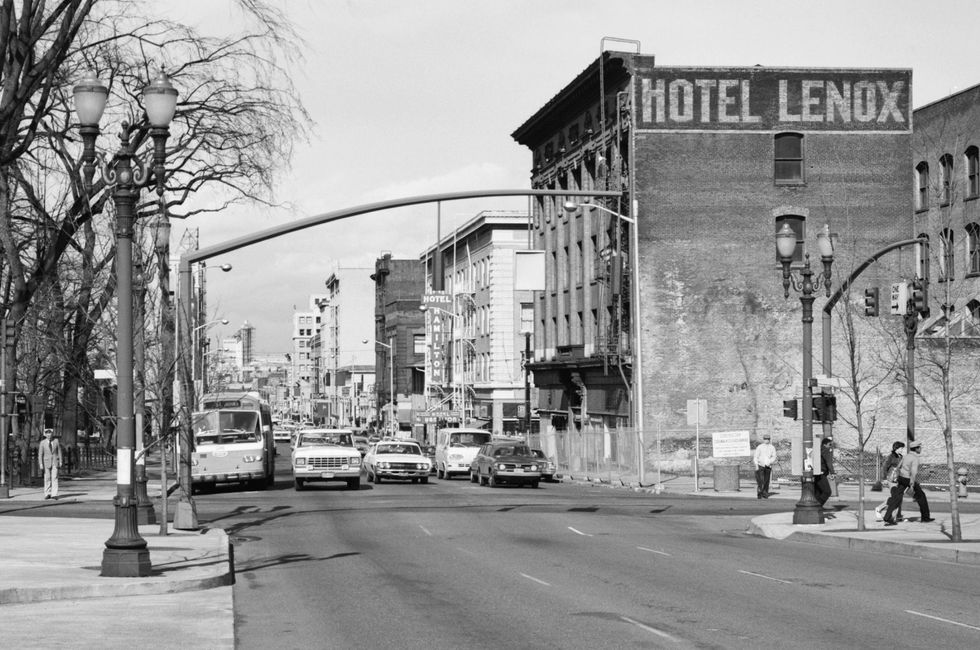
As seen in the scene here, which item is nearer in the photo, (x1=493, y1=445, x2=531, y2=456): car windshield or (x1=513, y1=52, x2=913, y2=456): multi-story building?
(x1=493, y1=445, x2=531, y2=456): car windshield

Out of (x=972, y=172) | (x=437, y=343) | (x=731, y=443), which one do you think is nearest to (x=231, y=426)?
(x=731, y=443)

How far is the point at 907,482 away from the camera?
88.2ft

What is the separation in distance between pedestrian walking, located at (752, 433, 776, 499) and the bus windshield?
1585cm

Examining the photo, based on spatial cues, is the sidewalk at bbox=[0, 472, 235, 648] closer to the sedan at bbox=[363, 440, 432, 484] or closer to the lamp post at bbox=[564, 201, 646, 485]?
the sedan at bbox=[363, 440, 432, 484]

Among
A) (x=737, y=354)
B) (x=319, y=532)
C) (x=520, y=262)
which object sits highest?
(x=520, y=262)

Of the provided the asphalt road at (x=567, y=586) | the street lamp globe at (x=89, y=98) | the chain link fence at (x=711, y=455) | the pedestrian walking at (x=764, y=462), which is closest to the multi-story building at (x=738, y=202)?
the chain link fence at (x=711, y=455)

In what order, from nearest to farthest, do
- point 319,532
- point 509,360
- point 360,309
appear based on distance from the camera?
point 319,532 → point 509,360 → point 360,309

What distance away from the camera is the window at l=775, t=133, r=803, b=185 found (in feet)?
182

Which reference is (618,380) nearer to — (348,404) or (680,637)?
(680,637)

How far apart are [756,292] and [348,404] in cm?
12599

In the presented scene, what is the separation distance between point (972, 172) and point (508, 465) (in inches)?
1131

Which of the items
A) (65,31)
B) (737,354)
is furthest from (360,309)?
(65,31)

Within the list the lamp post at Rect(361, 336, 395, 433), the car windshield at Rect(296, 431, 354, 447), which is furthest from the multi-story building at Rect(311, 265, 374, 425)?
the car windshield at Rect(296, 431, 354, 447)

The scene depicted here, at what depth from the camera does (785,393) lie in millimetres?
55062
